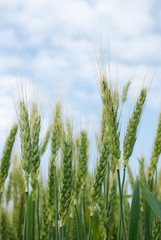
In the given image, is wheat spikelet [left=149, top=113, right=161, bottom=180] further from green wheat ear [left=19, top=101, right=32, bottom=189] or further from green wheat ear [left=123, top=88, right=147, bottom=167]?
green wheat ear [left=19, top=101, right=32, bottom=189]

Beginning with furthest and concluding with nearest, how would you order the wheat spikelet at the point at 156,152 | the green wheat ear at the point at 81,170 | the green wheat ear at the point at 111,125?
the wheat spikelet at the point at 156,152, the green wheat ear at the point at 81,170, the green wheat ear at the point at 111,125

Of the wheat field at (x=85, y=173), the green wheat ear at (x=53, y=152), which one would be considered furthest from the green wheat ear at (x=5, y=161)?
the green wheat ear at (x=53, y=152)

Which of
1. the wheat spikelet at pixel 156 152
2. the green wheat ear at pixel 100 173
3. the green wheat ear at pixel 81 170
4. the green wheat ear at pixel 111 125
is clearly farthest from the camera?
the wheat spikelet at pixel 156 152

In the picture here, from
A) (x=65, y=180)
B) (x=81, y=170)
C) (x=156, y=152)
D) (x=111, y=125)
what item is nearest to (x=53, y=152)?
(x=81, y=170)

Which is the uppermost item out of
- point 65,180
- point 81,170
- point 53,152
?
point 53,152

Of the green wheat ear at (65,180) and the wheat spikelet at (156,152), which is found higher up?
the wheat spikelet at (156,152)

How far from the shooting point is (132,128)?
1.87 meters

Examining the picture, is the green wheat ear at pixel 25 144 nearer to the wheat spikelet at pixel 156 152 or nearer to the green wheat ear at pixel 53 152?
the green wheat ear at pixel 53 152

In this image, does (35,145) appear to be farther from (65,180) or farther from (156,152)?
(156,152)

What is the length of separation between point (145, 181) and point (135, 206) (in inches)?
20.4

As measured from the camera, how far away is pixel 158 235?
2.12 meters

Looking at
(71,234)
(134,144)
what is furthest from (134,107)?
Result: (71,234)

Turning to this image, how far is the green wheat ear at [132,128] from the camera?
1817 mm

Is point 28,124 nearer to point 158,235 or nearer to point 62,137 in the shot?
point 62,137
